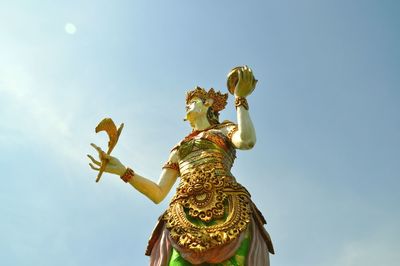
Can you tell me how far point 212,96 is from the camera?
685 cm

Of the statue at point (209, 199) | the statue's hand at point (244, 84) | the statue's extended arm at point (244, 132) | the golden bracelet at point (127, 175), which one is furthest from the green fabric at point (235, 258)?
the statue's hand at point (244, 84)

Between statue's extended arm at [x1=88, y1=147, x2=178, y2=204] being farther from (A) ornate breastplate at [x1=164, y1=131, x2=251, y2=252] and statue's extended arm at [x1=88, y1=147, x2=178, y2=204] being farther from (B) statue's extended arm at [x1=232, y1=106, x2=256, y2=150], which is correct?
(B) statue's extended arm at [x1=232, y1=106, x2=256, y2=150]

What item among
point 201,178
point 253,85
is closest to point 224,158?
point 201,178

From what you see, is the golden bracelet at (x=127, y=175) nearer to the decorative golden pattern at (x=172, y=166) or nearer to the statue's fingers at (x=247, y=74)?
the decorative golden pattern at (x=172, y=166)

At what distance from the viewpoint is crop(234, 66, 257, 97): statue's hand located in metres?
5.67

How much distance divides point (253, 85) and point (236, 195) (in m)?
1.28

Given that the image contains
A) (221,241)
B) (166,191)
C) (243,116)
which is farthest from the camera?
(166,191)

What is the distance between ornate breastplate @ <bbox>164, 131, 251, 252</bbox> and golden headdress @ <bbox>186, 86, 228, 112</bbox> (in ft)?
3.55

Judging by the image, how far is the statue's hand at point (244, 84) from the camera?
5.67 meters

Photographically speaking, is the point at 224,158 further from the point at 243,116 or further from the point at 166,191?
the point at 166,191

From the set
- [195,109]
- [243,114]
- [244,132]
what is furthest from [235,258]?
[195,109]

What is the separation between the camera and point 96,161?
19.2 feet

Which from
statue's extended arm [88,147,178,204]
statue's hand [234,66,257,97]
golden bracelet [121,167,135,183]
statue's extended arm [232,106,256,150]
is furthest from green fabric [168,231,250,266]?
statue's hand [234,66,257,97]

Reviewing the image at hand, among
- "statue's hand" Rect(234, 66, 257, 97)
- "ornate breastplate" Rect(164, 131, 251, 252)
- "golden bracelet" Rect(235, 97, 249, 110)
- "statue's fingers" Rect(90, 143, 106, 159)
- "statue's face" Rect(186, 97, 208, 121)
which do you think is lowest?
"ornate breastplate" Rect(164, 131, 251, 252)
